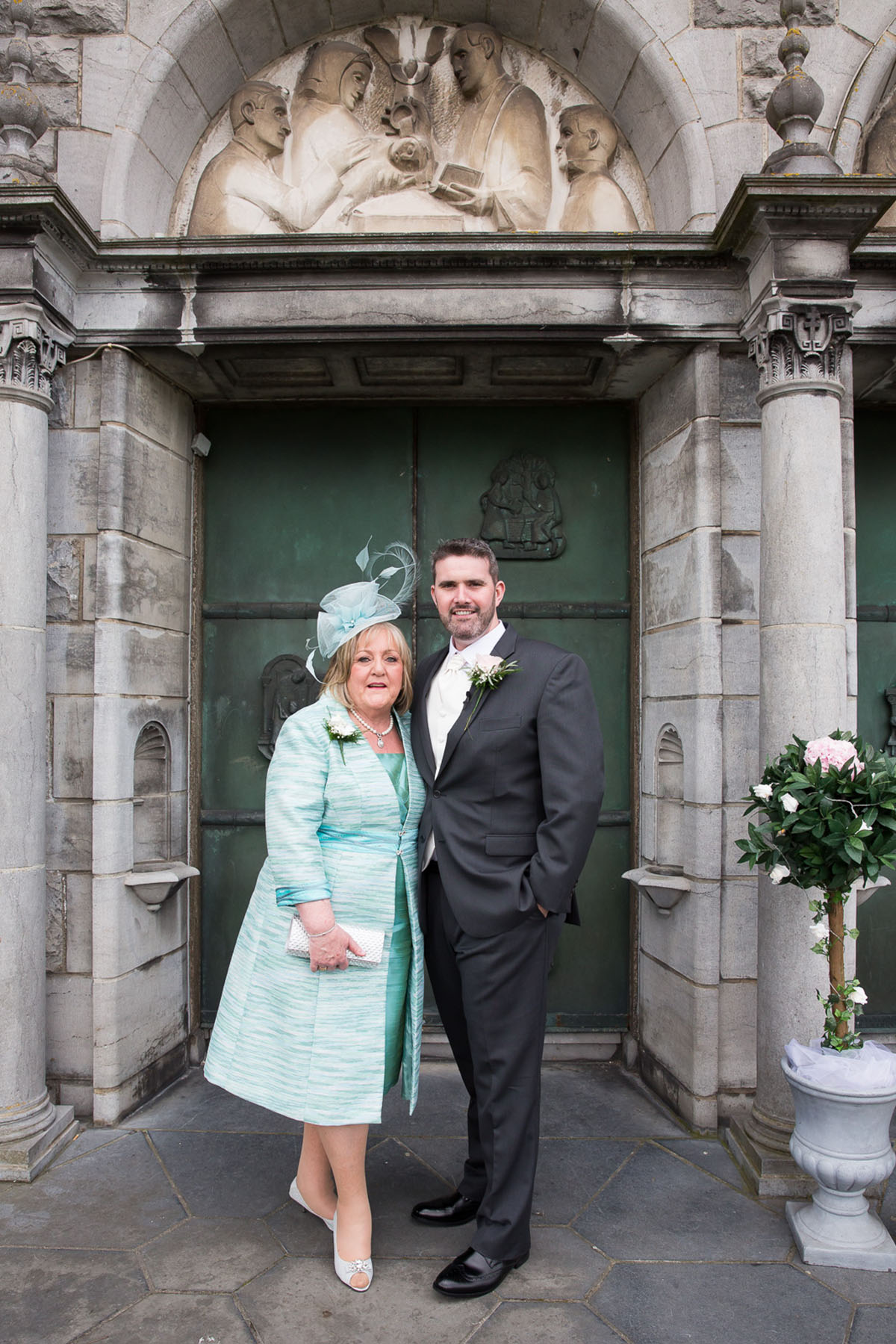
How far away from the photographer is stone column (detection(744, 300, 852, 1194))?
3.26 meters

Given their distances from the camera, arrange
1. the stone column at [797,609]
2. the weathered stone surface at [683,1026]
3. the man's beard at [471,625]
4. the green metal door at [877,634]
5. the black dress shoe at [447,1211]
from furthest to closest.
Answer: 1. the green metal door at [877,634]
2. the weathered stone surface at [683,1026]
3. the stone column at [797,609]
4. the black dress shoe at [447,1211]
5. the man's beard at [471,625]

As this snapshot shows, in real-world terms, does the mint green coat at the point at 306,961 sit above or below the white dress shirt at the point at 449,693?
below

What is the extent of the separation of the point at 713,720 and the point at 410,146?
2895 millimetres

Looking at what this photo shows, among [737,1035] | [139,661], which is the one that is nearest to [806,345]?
[737,1035]

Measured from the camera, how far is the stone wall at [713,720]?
365 centimetres

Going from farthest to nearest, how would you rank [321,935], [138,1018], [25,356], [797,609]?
[138,1018], [25,356], [797,609], [321,935]

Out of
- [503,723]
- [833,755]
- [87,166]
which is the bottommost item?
[833,755]

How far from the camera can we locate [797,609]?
3291mm

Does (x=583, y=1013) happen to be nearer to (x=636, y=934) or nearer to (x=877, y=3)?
(x=636, y=934)

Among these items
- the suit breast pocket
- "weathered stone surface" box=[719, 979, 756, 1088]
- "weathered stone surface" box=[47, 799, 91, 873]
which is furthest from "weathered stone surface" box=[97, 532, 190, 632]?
"weathered stone surface" box=[719, 979, 756, 1088]

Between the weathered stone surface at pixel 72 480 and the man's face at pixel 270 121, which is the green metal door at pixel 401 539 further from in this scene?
the man's face at pixel 270 121

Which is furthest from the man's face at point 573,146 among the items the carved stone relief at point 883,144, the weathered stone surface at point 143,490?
the weathered stone surface at point 143,490

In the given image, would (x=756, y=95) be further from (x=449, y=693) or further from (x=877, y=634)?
(x=449, y=693)

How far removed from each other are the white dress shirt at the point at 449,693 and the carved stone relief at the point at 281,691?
1628 mm
